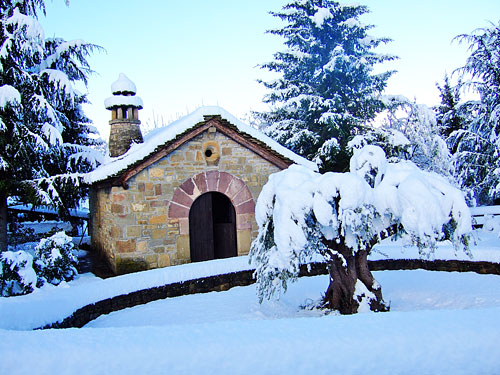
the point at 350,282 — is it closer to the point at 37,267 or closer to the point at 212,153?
the point at 212,153

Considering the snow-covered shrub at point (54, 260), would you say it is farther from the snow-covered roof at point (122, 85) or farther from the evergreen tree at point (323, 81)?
the evergreen tree at point (323, 81)

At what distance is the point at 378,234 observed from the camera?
5.30m

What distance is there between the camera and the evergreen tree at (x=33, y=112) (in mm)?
10539

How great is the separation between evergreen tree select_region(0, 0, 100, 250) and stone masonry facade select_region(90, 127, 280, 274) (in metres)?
2.07

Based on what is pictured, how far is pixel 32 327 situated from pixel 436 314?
4.44 m

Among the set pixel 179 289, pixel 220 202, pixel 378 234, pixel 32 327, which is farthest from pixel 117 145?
pixel 378 234

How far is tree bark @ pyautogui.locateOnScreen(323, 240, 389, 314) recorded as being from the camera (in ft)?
18.4

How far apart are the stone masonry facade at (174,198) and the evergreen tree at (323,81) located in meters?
5.65

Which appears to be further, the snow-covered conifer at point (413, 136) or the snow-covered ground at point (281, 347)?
the snow-covered conifer at point (413, 136)

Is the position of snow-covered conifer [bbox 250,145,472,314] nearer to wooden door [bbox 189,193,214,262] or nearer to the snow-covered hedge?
the snow-covered hedge

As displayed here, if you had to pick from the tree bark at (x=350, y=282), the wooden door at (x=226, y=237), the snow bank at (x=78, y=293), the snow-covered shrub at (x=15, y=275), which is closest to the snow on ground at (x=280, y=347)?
the snow bank at (x=78, y=293)

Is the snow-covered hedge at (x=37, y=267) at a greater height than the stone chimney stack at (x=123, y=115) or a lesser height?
lesser

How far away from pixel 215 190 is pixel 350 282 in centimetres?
484

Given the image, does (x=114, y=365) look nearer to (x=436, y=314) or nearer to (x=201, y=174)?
(x=436, y=314)
